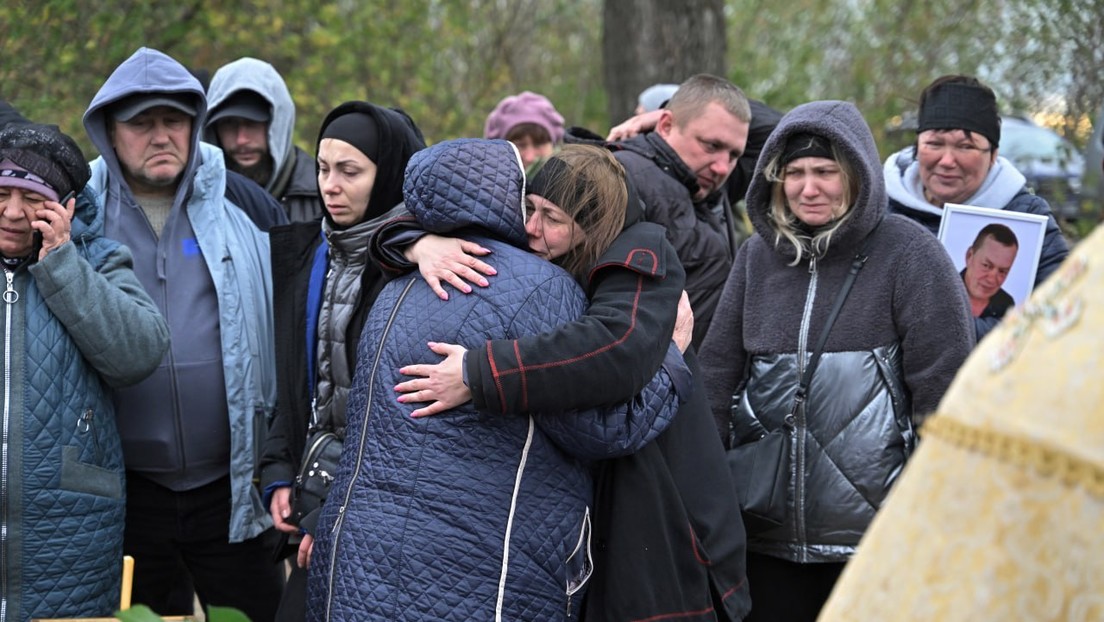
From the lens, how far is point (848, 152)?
11.0 ft

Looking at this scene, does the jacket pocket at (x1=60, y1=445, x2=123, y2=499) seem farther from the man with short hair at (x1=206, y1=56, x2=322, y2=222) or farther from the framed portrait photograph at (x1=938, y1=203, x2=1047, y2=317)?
the framed portrait photograph at (x1=938, y1=203, x2=1047, y2=317)

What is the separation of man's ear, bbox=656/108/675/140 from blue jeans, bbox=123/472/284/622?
1.92 m

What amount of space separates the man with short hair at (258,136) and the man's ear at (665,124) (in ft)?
4.84

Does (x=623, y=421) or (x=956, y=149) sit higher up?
(x=956, y=149)

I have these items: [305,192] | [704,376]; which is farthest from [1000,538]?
[305,192]

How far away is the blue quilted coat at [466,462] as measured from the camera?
8.39ft

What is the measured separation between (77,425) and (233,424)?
52 cm

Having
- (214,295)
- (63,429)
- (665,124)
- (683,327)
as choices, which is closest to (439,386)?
(683,327)

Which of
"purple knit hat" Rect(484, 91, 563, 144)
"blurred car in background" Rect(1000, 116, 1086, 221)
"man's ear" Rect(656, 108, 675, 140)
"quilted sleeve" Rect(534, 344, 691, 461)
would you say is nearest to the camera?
"quilted sleeve" Rect(534, 344, 691, 461)

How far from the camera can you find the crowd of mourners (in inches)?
104

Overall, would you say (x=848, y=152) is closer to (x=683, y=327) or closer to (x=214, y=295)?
(x=683, y=327)

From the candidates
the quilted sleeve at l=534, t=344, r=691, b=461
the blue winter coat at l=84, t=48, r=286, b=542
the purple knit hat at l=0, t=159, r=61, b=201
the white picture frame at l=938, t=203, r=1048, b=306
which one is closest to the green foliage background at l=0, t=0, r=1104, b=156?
the blue winter coat at l=84, t=48, r=286, b=542

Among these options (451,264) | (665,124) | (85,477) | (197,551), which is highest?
(665,124)

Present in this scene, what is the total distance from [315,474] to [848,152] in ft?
5.50
